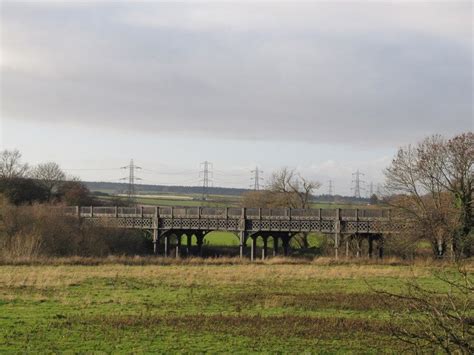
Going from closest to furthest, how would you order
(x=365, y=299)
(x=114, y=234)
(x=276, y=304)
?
(x=276, y=304), (x=365, y=299), (x=114, y=234)

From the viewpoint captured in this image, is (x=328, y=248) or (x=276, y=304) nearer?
(x=276, y=304)

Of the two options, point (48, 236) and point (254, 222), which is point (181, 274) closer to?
point (48, 236)

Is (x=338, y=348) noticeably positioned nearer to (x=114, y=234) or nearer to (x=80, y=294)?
(x=80, y=294)

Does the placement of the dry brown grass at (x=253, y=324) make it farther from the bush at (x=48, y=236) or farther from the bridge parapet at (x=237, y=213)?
the bridge parapet at (x=237, y=213)

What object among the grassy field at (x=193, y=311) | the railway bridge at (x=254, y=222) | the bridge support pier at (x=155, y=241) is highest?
the railway bridge at (x=254, y=222)

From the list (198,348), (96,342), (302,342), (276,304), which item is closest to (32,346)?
(96,342)

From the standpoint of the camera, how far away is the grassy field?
14930 mm

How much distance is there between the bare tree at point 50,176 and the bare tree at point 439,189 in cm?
5110

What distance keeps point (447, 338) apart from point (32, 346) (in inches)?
395

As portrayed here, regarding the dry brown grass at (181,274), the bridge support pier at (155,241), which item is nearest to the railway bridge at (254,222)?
the bridge support pier at (155,241)

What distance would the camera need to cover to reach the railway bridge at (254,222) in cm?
5016

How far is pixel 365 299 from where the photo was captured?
23047 millimetres

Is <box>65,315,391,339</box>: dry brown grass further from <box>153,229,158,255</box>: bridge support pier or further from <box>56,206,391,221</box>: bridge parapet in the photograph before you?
<box>153,229,158,255</box>: bridge support pier

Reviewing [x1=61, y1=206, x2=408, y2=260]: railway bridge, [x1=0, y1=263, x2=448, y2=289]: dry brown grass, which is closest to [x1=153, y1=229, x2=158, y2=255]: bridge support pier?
[x1=61, y1=206, x2=408, y2=260]: railway bridge
